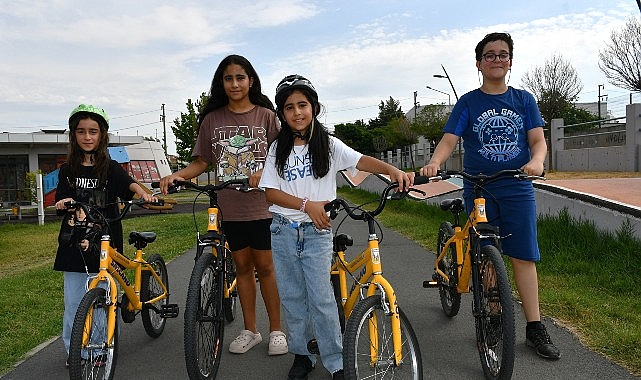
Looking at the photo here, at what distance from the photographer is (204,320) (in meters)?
3.64

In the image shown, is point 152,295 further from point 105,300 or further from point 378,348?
→ point 378,348

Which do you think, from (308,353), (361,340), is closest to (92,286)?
(308,353)

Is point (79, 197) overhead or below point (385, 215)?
overhead

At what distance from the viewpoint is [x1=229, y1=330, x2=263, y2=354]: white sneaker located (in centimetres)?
434

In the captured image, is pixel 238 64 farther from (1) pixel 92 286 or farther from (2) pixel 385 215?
(2) pixel 385 215

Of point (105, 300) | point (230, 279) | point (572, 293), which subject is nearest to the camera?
point (105, 300)

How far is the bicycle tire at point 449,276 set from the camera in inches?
180

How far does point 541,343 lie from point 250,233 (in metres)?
2.14

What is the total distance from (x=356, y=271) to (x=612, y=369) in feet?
5.54

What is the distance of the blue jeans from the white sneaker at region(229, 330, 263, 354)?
2.77 feet

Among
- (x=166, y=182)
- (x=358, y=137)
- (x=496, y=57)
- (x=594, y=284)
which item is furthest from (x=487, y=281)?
(x=358, y=137)

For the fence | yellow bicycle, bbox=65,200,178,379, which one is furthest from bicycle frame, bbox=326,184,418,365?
the fence

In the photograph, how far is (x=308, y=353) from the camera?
366cm

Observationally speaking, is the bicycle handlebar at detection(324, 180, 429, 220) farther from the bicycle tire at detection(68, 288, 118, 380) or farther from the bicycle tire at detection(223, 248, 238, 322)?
the bicycle tire at detection(68, 288, 118, 380)
